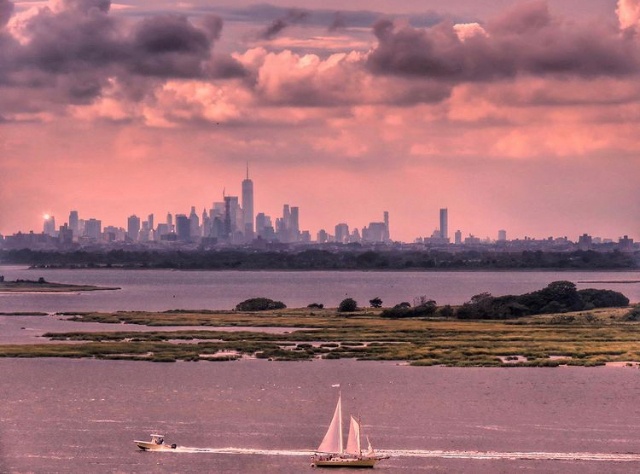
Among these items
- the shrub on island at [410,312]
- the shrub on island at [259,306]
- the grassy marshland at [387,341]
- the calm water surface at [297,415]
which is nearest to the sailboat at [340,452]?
the calm water surface at [297,415]

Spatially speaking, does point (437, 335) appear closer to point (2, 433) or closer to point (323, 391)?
point (323, 391)

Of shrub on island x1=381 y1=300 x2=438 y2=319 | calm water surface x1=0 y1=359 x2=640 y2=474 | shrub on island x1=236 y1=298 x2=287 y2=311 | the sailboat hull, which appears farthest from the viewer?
shrub on island x1=236 y1=298 x2=287 y2=311

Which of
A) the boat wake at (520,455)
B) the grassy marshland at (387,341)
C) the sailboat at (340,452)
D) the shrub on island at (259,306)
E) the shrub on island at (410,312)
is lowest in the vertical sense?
the boat wake at (520,455)

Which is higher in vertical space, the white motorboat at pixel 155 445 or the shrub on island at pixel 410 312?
the shrub on island at pixel 410 312

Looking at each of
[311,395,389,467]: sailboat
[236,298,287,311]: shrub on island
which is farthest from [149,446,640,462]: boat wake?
[236,298,287,311]: shrub on island

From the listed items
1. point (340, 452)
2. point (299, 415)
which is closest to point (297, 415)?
point (299, 415)

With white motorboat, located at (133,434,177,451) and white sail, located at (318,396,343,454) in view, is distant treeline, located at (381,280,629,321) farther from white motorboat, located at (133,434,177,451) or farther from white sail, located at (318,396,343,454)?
white motorboat, located at (133,434,177,451)

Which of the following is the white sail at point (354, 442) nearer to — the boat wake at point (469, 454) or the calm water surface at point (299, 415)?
the calm water surface at point (299, 415)
